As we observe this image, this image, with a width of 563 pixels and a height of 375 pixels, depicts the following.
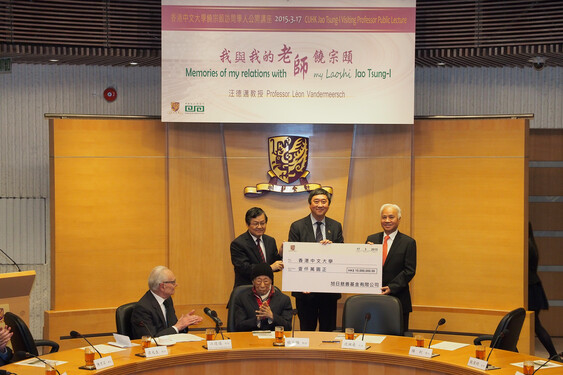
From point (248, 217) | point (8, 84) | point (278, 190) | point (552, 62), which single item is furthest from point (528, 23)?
point (8, 84)

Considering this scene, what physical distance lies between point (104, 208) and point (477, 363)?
14.6ft

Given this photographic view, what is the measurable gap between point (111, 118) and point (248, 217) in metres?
2.05

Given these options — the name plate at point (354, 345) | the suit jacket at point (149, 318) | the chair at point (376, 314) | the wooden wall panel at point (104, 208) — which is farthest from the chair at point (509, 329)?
the wooden wall panel at point (104, 208)

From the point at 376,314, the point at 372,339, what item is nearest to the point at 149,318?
the point at 372,339

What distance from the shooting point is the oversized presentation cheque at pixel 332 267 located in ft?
20.1

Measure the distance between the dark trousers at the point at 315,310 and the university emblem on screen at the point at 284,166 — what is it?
1.41 metres

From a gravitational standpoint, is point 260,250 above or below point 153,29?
below

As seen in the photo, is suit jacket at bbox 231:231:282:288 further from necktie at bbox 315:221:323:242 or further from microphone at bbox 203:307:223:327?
microphone at bbox 203:307:223:327

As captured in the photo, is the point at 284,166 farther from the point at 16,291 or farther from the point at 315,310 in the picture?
the point at 16,291

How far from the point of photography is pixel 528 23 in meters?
7.52

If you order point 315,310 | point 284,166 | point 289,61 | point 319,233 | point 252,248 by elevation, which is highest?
point 289,61

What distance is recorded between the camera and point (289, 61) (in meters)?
7.36

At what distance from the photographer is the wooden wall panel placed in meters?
7.55

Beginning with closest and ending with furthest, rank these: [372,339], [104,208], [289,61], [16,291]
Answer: [372,339] < [16,291] < [289,61] < [104,208]
